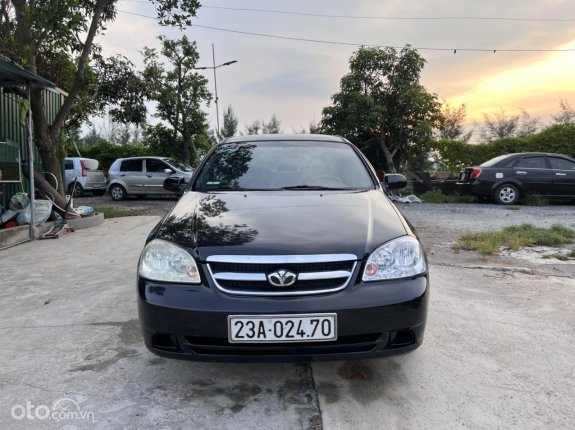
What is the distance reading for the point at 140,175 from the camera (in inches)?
584

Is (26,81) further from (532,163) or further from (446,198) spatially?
(532,163)

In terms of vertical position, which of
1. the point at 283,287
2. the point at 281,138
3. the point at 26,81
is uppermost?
the point at 26,81

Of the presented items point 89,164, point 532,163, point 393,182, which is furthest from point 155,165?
point 393,182

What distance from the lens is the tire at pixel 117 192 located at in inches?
Result: 594

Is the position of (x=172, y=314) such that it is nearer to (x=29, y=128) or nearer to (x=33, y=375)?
(x=33, y=375)

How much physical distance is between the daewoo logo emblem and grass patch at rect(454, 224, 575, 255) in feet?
14.3

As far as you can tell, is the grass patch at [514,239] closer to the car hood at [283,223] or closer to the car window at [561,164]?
the car hood at [283,223]

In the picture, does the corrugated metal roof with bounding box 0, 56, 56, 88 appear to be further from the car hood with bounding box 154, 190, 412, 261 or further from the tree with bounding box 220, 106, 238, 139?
the tree with bounding box 220, 106, 238, 139

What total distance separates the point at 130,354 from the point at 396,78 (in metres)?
14.5

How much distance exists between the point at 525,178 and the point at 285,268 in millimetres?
11015

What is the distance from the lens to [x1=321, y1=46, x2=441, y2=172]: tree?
1512 cm

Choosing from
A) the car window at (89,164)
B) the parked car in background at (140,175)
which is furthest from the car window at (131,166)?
the car window at (89,164)

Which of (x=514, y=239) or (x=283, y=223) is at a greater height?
(x=283, y=223)

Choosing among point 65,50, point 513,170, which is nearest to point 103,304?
point 65,50
